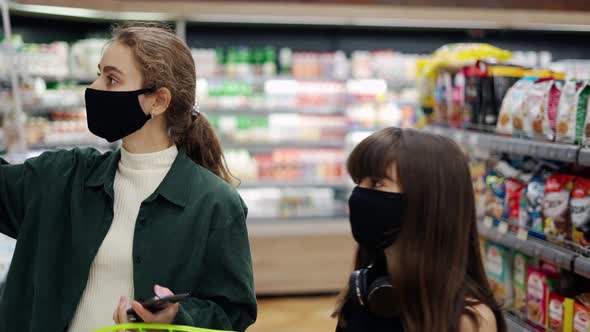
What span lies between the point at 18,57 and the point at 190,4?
1.65 m

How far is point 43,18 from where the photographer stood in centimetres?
616

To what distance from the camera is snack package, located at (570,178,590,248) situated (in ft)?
8.68

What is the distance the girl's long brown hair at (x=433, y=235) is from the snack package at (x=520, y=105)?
1.59 metres

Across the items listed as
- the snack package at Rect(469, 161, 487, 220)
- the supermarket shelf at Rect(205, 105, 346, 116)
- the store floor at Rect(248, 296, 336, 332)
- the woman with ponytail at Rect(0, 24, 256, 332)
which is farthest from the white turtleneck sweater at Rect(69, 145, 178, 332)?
the supermarket shelf at Rect(205, 105, 346, 116)

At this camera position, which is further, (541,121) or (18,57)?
(18,57)

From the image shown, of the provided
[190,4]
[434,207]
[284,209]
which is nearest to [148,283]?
[434,207]

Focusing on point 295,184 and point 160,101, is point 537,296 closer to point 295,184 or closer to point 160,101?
point 160,101

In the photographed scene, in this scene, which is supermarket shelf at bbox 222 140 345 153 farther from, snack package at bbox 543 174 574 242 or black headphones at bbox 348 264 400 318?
black headphones at bbox 348 264 400 318

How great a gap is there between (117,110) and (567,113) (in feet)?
5.80

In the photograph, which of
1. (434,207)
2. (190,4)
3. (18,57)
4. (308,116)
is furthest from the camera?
(308,116)

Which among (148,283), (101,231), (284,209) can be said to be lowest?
(284,209)

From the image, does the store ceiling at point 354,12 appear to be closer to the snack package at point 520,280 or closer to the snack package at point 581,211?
the snack package at point 520,280

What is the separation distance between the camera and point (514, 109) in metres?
3.18

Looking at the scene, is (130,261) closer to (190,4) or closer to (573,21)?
(190,4)
